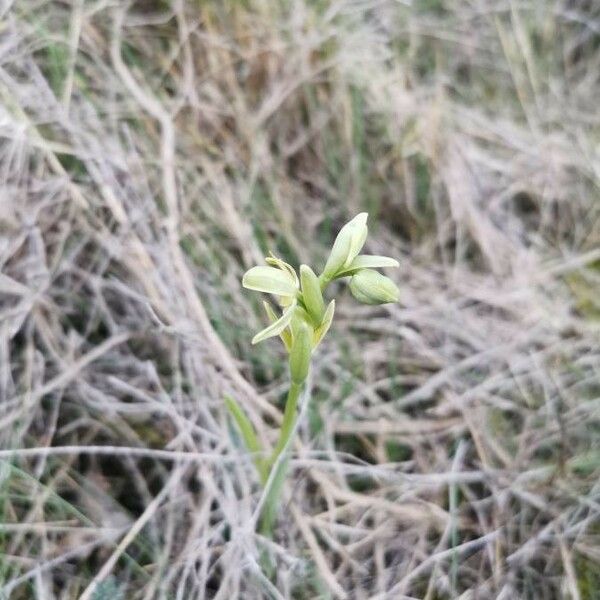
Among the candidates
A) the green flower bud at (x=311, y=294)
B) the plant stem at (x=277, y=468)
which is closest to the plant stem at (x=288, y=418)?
the plant stem at (x=277, y=468)

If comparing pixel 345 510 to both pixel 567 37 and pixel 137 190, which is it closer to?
pixel 137 190

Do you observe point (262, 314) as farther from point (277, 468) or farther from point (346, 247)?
point (346, 247)

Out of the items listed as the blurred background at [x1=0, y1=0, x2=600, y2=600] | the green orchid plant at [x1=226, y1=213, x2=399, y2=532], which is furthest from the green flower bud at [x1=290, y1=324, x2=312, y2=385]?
the blurred background at [x1=0, y1=0, x2=600, y2=600]

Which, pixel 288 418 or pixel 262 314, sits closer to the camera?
pixel 288 418

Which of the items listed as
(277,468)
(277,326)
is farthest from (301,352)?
(277,468)

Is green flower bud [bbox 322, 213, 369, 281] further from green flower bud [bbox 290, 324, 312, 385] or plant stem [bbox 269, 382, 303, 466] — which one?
plant stem [bbox 269, 382, 303, 466]

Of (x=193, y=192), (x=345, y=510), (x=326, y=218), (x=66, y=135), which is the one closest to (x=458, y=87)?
(x=326, y=218)

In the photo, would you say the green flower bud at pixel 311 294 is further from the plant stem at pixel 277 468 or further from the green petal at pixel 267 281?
the plant stem at pixel 277 468
